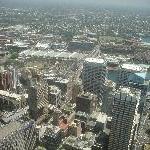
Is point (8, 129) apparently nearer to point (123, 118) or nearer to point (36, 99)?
point (36, 99)

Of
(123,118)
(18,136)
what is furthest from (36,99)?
(123,118)

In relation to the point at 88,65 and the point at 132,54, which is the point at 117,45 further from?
the point at 88,65

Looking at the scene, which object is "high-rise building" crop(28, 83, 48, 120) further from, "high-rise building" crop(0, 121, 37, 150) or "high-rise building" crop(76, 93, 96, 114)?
"high-rise building" crop(0, 121, 37, 150)

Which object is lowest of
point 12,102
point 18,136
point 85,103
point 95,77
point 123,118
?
point 12,102

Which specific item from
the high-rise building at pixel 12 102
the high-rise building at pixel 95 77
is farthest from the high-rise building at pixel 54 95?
the high-rise building at pixel 95 77

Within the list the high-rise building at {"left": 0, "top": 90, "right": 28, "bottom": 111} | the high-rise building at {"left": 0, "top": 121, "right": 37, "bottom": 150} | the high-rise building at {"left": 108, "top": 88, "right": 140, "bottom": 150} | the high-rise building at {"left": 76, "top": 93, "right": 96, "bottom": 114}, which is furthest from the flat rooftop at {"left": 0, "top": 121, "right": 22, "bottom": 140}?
the high-rise building at {"left": 76, "top": 93, "right": 96, "bottom": 114}

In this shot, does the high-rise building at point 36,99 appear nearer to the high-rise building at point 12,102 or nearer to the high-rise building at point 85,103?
the high-rise building at point 12,102
